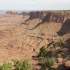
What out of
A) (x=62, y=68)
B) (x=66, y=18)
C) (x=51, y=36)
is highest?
(x=66, y=18)

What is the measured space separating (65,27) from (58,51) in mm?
38500

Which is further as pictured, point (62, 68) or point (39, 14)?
point (39, 14)

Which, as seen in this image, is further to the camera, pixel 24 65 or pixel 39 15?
pixel 39 15

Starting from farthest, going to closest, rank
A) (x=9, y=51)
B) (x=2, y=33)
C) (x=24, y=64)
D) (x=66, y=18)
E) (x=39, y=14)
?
(x=39, y=14) → (x=2, y=33) → (x=66, y=18) → (x=9, y=51) → (x=24, y=64)

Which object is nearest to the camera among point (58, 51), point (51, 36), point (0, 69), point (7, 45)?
point (0, 69)

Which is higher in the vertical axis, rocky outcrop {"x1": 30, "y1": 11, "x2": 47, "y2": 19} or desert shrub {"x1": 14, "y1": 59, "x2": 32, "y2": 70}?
rocky outcrop {"x1": 30, "y1": 11, "x2": 47, "y2": 19}

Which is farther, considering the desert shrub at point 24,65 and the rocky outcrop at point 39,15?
the rocky outcrop at point 39,15

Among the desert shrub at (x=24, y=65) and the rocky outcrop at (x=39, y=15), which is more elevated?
Result: the rocky outcrop at (x=39, y=15)

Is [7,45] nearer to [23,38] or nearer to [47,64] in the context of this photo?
[23,38]

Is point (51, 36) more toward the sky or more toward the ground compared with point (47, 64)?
more toward the sky

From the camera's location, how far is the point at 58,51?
37.2m

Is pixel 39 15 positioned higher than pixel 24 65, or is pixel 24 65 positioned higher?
pixel 39 15

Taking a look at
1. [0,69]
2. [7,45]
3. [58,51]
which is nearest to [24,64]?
[0,69]

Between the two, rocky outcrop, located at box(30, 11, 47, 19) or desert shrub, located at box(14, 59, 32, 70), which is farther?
rocky outcrop, located at box(30, 11, 47, 19)
